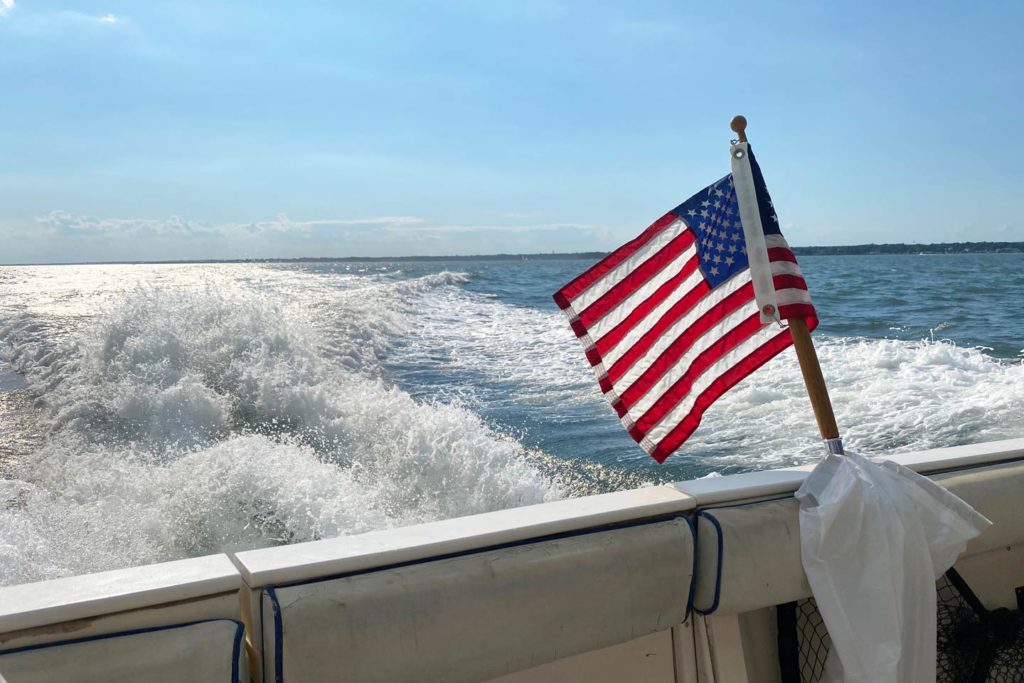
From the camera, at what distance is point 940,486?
8.02 ft

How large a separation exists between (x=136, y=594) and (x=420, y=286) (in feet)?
89.0

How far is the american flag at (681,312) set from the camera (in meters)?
2.81

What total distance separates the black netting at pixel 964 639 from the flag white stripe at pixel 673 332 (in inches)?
34.2

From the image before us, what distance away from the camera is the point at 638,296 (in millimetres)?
2926

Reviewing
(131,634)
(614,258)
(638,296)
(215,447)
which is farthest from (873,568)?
(215,447)

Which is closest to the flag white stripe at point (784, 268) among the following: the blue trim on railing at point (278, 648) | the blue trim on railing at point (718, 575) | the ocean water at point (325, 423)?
the blue trim on railing at point (718, 575)

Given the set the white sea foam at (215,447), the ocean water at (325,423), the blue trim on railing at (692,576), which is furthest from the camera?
the ocean water at (325,423)

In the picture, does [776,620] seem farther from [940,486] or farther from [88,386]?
[88,386]

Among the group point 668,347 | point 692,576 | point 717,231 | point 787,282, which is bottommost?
point 692,576

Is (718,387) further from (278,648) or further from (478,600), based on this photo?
(278,648)

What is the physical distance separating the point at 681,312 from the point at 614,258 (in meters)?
0.29

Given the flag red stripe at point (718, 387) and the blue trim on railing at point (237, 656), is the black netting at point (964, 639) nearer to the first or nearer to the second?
the flag red stripe at point (718, 387)

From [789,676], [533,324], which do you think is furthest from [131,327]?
[789,676]

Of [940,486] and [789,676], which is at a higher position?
[940,486]
